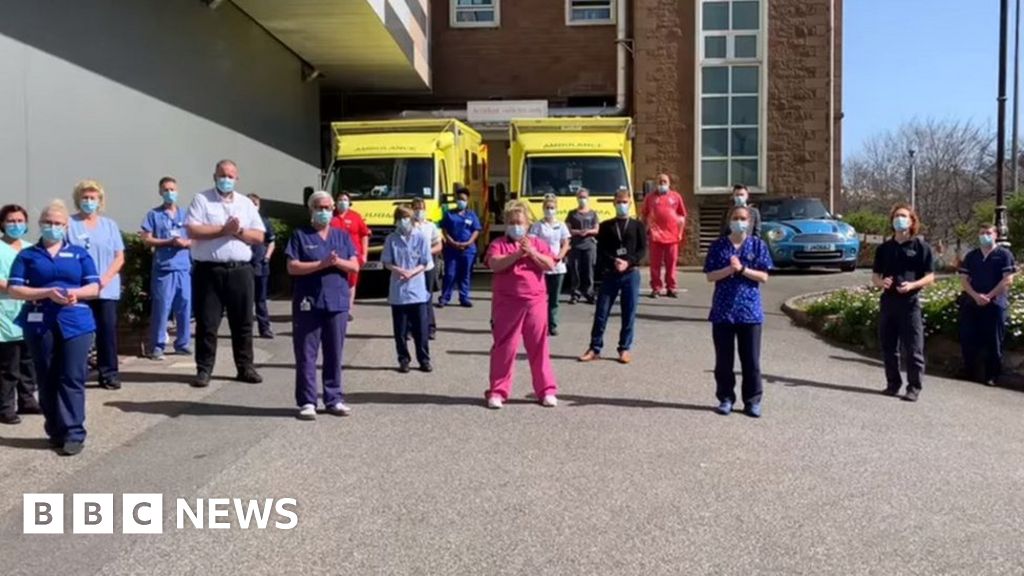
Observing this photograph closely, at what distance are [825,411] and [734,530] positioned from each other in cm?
350

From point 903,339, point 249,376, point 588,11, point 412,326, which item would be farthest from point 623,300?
point 588,11

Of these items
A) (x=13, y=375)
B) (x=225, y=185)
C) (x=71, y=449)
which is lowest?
(x=71, y=449)

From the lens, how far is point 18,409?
8.10 metres

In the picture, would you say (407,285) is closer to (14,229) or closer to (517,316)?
(517,316)

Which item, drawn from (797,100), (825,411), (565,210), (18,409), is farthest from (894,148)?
(18,409)

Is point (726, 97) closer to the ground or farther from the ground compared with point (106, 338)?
farther from the ground

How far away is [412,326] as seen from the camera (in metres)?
10.0

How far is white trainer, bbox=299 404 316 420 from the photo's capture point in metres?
7.80

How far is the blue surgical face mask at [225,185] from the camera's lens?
8703 mm

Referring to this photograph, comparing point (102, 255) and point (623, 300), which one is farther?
point (623, 300)

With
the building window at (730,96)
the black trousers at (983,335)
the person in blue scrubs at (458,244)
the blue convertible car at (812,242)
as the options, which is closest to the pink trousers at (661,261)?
the person in blue scrubs at (458,244)

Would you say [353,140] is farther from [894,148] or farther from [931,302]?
[894,148]

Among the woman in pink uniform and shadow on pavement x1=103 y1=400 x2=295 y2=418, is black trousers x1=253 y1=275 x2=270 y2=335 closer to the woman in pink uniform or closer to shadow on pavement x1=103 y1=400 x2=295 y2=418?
shadow on pavement x1=103 y1=400 x2=295 y2=418

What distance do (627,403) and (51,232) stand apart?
15.8 ft
